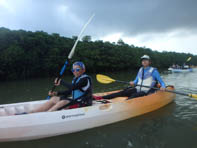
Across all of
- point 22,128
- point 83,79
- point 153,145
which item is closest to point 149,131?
point 153,145

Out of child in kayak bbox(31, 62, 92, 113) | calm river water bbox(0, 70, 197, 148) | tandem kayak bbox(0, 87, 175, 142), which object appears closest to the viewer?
tandem kayak bbox(0, 87, 175, 142)

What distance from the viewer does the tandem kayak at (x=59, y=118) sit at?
290 centimetres

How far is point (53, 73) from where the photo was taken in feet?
72.3

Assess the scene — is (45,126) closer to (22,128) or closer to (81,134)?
(22,128)

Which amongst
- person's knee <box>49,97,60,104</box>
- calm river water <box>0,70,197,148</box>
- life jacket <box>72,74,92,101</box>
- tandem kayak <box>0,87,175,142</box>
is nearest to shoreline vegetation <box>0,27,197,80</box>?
person's knee <box>49,97,60,104</box>

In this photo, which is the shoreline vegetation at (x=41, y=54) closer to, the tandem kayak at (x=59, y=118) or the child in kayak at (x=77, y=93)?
the child in kayak at (x=77, y=93)

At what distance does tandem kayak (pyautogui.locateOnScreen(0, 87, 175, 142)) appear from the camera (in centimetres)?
290

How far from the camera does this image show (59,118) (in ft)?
10.4

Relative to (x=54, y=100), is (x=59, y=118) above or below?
below

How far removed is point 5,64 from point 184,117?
1749 centimetres

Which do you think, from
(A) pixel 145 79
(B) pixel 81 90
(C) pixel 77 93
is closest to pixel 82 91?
(B) pixel 81 90

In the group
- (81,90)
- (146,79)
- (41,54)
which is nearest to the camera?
(81,90)

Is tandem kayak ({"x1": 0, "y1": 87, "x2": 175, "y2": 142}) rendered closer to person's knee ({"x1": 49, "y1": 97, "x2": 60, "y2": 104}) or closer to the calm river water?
the calm river water

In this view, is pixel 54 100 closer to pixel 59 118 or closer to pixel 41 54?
pixel 59 118
